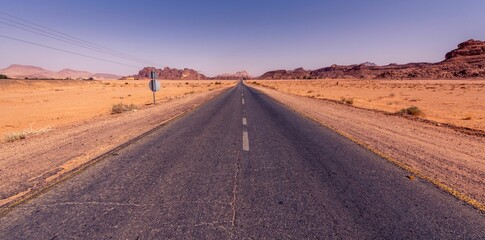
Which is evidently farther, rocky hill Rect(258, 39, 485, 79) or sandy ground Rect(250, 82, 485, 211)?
rocky hill Rect(258, 39, 485, 79)

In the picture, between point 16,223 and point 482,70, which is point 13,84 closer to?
point 16,223

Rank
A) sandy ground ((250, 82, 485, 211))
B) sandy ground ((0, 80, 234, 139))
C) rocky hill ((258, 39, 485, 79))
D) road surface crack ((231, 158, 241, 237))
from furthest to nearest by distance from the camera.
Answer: rocky hill ((258, 39, 485, 79)) < sandy ground ((0, 80, 234, 139)) < sandy ground ((250, 82, 485, 211)) < road surface crack ((231, 158, 241, 237))

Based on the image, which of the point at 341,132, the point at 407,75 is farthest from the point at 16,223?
the point at 407,75

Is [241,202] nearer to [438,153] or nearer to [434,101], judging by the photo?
[438,153]

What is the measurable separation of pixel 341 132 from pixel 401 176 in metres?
4.59

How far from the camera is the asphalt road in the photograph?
3.20 metres

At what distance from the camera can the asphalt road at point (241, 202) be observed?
3.20m

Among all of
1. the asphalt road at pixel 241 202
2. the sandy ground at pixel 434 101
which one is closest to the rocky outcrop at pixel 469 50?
the sandy ground at pixel 434 101

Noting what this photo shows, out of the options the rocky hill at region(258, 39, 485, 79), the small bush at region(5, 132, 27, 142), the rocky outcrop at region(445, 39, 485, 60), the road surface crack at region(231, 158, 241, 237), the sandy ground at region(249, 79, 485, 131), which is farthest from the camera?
the rocky outcrop at region(445, 39, 485, 60)

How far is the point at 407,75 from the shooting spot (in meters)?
123

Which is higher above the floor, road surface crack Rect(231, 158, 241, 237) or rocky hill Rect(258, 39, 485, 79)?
rocky hill Rect(258, 39, 485, 79)

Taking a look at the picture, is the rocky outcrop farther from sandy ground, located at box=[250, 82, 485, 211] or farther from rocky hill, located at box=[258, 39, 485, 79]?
sandy ground, located at box=[250, 82, 485, 211]

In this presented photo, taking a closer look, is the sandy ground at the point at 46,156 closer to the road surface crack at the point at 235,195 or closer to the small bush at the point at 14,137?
the small bush at the point at 14,137

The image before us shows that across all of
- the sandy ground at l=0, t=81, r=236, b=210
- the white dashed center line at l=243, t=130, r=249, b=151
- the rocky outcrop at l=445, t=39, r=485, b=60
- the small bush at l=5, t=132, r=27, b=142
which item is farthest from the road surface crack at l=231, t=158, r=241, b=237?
the rocky outcrop at l=445, t=39, r=485, b=60
